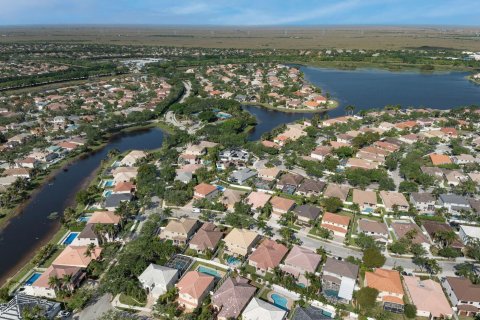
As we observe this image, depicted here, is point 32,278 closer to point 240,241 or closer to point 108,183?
point 240,241

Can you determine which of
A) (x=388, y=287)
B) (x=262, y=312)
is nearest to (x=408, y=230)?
(x=388, y=287)

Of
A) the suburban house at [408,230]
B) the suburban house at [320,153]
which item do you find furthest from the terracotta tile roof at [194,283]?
the suburban house at [320,153]

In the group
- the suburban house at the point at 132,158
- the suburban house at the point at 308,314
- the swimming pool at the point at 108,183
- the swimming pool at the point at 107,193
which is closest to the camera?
the suburban house at the point at 308,314

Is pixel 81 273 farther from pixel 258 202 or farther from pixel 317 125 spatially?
pixel 317 125

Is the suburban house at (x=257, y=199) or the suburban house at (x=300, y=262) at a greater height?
the suburban house at (x=257, y=199)

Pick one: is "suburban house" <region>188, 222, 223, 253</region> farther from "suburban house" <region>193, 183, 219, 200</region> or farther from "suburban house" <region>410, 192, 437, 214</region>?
"suburban house" <region>410, 192, 437, 214</region>

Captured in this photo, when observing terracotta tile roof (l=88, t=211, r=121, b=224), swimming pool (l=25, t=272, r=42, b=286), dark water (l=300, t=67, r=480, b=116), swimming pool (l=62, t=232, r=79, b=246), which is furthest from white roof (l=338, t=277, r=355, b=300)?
dark water (l=300, t=67, r=480, b=116)

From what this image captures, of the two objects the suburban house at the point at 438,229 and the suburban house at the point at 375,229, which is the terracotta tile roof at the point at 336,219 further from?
the suburban house at the point at 438,229

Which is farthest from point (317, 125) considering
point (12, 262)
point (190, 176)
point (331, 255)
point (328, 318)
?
point (12, 262)
